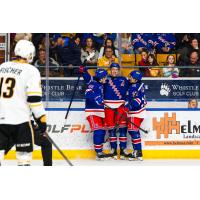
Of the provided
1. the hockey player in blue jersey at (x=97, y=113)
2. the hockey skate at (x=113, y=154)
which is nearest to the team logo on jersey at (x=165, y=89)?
the hockey player in blue jersey at (x=97, y=113)

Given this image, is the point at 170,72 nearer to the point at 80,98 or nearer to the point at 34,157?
the point at 80,98

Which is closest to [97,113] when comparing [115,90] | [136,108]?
[115,90]

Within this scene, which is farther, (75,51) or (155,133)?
(75,51)

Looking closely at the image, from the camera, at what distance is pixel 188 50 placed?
899 centimetres

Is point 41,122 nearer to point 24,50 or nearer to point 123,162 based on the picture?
point 24,50

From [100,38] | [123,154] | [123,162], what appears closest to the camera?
[123,162]

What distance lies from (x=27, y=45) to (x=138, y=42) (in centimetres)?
350

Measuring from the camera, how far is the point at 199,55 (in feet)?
29.5

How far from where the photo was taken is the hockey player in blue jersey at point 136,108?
834 centimetres

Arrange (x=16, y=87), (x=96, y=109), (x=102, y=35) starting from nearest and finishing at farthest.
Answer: (x=16, y=87) → (x=96, y=109) → (x=102, y=35)

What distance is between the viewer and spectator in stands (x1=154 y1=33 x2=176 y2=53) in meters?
9.02

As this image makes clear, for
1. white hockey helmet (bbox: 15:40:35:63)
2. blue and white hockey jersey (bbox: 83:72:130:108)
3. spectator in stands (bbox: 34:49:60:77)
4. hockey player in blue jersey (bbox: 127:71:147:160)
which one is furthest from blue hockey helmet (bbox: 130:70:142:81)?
white hockey helmet (bbox: 15:40:35:63)

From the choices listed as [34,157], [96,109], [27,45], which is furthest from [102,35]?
[27,45]

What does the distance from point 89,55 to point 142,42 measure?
725 mm
